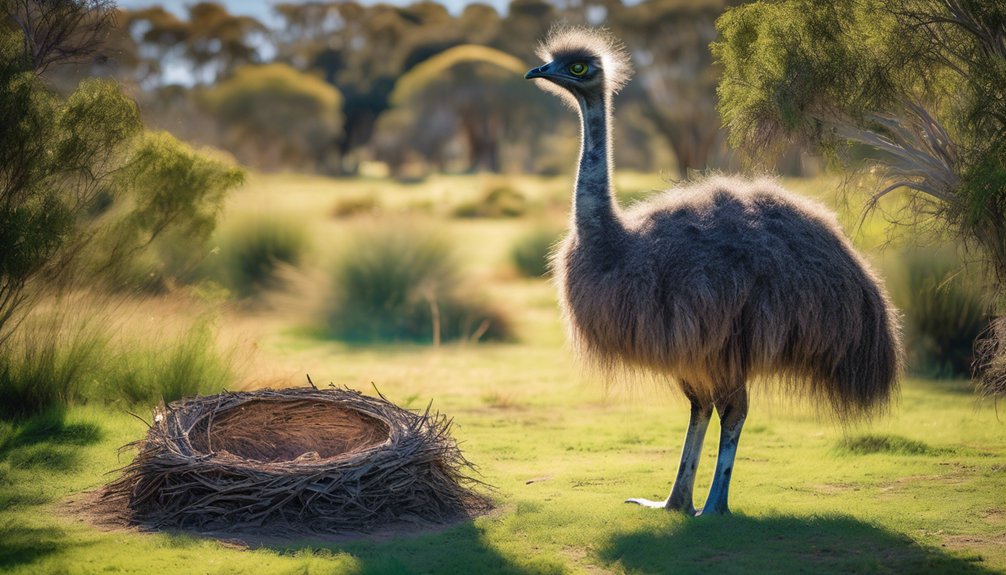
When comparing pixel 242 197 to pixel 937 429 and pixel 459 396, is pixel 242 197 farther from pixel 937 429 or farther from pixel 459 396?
pixel 937 429

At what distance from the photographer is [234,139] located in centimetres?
5512

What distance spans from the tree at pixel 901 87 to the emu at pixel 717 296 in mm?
770

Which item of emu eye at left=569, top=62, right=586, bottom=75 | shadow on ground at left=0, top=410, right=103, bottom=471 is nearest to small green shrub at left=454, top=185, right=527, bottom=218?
shadow on ground at left=0, top=410, right=103, bottom=471

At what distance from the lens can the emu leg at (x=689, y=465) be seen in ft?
24.0

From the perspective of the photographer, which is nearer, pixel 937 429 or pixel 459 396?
pixel 937 429

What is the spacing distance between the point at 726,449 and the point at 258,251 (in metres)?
12.8

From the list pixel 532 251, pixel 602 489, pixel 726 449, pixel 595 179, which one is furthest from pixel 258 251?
pixel 726 449

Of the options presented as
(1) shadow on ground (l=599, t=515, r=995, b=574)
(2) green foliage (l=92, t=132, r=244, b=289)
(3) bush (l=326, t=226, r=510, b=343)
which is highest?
(2) green foliage (l=92, t=132, r=244, b=289)

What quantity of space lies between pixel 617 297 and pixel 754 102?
1.98 metres

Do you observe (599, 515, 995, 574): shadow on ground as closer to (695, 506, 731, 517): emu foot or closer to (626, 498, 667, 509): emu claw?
(695, 506, 731, 517): emu foot

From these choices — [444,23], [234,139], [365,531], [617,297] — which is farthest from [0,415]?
[444,23]

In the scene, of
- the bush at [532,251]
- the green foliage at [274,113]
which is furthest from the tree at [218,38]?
the bush at [532,251]

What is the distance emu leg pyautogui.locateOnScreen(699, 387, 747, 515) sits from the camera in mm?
7184

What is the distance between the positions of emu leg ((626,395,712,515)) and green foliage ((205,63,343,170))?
48.1 meters
